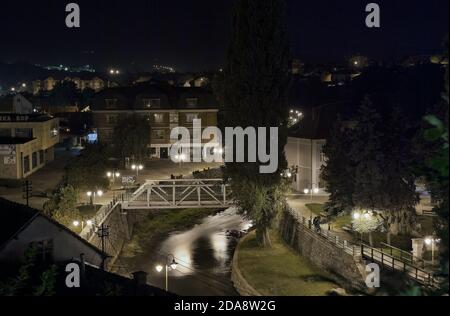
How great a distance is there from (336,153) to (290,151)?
39.6 feet

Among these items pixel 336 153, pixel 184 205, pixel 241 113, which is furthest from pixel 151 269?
pixel 336 153

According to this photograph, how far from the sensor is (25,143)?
43156 mm

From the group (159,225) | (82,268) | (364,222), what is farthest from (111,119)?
(82,268)

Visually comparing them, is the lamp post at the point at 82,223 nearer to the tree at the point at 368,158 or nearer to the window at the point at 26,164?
the tree at the point at 368,158

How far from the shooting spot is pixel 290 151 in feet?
139

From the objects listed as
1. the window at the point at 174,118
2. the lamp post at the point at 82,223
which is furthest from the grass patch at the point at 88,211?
the window at the point at 174,118

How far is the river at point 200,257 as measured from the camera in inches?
1044

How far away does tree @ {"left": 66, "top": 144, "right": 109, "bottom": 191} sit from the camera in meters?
34.8

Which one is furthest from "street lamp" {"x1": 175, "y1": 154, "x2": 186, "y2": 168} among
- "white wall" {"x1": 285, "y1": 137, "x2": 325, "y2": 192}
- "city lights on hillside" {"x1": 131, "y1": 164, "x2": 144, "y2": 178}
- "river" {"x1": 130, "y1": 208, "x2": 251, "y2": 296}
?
"white wall" {"x1": 285, "y1": 137, "x2": 325, "y2": 192}

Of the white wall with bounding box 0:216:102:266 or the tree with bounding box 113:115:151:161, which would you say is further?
the tree with bounding box 113:115:151:161

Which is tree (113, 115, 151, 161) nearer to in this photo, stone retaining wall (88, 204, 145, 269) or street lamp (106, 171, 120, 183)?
street lamp (106, 171, 120, 183)

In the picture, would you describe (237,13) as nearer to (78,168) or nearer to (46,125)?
(78,168)

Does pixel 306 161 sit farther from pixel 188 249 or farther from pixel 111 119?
pixel 111 119

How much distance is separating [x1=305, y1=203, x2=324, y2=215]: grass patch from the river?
378 cm
